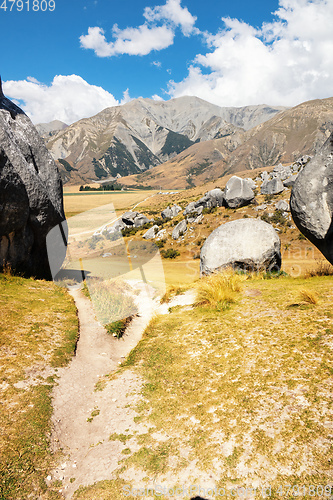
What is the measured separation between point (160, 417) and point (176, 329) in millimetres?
3337

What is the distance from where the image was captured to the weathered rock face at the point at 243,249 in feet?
44.8

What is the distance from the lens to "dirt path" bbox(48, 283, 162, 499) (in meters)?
3.62

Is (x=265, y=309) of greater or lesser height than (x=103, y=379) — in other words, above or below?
above

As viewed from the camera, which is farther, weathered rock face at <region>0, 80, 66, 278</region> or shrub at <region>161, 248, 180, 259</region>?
shrub at <region>161, 248, 180, 259</region>

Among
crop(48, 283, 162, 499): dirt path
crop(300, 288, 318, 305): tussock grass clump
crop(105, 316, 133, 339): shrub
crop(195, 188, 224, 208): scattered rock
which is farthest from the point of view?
crop(195, 188, 224, 208): scattered rock

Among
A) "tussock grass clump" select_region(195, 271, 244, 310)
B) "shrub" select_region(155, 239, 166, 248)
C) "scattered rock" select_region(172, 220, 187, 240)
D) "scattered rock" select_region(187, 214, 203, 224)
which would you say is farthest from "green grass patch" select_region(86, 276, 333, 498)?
"scattered rock" select_region(187, 214, 203, 224)

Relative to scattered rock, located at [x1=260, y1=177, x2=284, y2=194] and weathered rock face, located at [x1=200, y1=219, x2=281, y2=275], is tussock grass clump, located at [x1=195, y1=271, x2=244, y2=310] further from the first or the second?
scattered rock, located at [x1=260, y1=177, x2=284, y2=194]

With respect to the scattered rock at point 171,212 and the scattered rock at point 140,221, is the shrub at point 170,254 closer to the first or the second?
the scattered rock at point 171,212

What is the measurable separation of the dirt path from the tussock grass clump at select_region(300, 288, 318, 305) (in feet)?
14.9

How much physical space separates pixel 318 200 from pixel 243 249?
16.0ft

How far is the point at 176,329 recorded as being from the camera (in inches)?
296

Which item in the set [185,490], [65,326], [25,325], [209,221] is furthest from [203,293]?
[209,221]

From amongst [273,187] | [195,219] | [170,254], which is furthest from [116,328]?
[273,187]

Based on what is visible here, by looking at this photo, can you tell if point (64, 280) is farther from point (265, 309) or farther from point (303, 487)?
point (303, 487)
